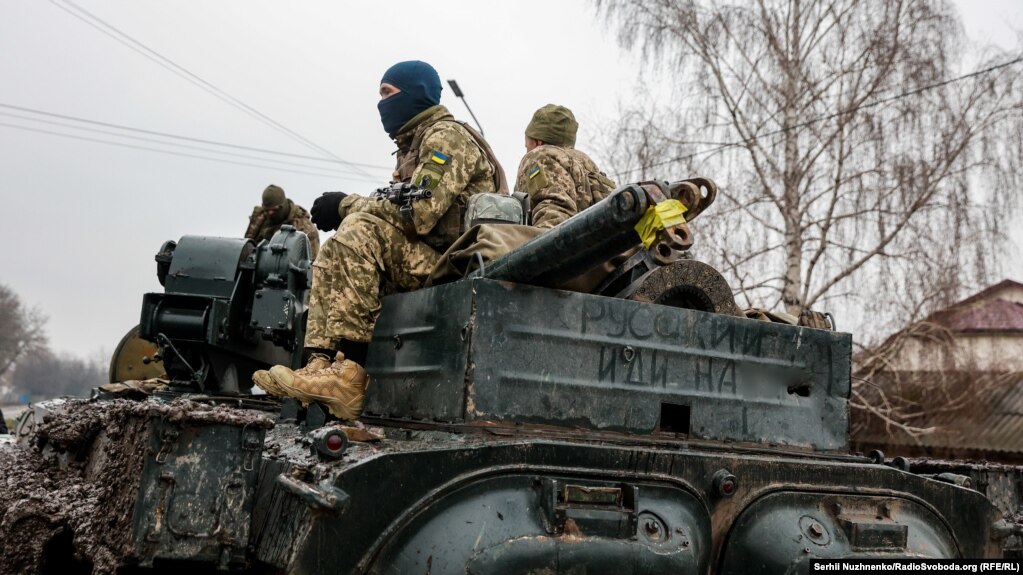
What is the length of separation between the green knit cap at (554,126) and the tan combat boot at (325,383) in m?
2.11

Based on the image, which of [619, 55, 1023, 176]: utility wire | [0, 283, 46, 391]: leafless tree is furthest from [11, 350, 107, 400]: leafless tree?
[619, 55, 1023, 176]: utility wire

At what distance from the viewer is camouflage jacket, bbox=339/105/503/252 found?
444 centimetres

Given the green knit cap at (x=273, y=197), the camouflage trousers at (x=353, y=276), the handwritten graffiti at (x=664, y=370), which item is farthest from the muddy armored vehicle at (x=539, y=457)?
the green knit cap at (x=273, y=197)

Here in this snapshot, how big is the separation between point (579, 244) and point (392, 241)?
1.31 meters

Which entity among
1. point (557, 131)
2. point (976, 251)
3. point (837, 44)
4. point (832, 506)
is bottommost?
point (832, 506)

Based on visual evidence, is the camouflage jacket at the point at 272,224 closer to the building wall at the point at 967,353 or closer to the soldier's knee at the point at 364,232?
the soldier's knee at the point at 364,232

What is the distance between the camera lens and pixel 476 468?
3.22m

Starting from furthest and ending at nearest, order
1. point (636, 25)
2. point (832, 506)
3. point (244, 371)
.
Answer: point (636, 25), point (244, 371), point (832, 506)

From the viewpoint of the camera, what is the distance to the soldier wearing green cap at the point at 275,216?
26.2ft

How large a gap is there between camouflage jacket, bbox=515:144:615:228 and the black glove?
3.29 feet

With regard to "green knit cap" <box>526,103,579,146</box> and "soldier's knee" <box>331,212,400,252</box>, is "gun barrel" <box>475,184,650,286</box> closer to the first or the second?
"soldier's knee" <box>331,212,400,252</box>

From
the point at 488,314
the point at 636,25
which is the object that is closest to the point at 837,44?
the point at 636,25

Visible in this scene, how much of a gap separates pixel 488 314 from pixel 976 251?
16.2 meters

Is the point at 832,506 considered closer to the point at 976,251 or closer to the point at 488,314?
the point at 488,314
